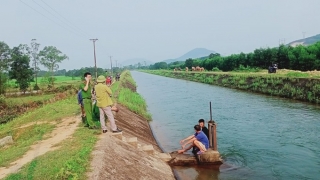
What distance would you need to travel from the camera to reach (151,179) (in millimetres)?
8023

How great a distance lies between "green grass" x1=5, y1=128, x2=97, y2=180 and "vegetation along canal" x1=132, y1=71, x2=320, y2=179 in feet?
13.3

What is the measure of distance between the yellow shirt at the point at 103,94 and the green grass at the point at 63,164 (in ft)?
5.19

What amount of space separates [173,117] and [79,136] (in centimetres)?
1331

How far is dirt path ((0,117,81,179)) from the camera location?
7.91m

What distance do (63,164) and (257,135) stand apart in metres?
11.8

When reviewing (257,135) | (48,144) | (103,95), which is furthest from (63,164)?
(257,135)

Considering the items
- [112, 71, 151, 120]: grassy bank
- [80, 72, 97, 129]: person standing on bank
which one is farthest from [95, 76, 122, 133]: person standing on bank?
[112, 71, 151, 120]: grassy bank

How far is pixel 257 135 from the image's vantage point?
1590cm

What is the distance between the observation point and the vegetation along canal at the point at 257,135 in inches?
423

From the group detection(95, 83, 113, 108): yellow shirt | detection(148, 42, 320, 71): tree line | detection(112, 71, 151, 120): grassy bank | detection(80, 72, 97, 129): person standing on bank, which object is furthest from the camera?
detection(148, 42, 320, 71): tree line

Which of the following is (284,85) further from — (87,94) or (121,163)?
(121,163)

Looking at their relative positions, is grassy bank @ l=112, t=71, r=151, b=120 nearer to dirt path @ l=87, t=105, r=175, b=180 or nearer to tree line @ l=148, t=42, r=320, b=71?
dirt path @ l=87, t=105, r=175, b=180

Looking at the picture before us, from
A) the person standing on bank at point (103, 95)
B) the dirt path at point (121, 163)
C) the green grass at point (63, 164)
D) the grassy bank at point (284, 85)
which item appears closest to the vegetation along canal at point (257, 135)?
the grassy bank at point (284, 85)

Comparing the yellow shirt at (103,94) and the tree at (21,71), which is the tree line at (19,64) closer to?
the tree at (21,71)
